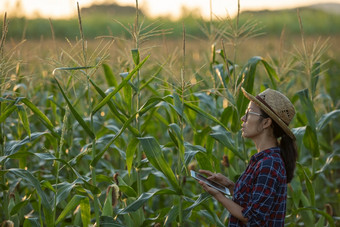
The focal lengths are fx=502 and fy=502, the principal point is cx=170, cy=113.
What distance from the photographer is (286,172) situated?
10.8 feet

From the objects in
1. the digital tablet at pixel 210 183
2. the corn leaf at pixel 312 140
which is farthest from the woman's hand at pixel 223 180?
the corn leaf at pixel 312 140

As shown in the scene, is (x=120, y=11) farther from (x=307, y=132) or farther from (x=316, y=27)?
(x=307, y=132)

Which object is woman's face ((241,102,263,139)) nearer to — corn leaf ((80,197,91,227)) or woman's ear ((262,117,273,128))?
woman's ear ((262,117,273,128))

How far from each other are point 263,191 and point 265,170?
0.13m

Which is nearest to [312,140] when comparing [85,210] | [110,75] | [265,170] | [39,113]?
[265,170]

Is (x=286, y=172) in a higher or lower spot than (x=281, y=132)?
lower

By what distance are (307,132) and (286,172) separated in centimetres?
105

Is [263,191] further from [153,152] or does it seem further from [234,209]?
[153,152]

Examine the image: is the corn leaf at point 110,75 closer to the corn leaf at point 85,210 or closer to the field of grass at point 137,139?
the field of grass at point 137,139

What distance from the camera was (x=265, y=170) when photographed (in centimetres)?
303

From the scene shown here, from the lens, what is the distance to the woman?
117 inches

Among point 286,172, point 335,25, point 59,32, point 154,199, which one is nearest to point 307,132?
point 286,172

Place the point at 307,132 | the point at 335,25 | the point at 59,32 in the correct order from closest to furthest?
the point at 307,132
the point at 59,32
the point at 335,25

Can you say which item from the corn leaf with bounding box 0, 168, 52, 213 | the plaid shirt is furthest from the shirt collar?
the corn leaf with bounding box 0, 168, 52, 213
